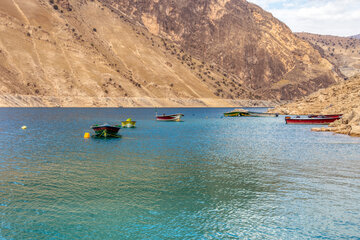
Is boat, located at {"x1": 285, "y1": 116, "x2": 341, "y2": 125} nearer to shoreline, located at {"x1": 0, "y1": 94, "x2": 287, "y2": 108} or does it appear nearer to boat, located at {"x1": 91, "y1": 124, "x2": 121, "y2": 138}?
boat, located at {"x1": 91, "y1": 124, "x2": 121, "y2": 138}

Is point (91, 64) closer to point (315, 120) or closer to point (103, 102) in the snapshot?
point (103, 102)

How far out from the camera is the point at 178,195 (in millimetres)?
18203

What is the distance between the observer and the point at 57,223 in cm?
1436

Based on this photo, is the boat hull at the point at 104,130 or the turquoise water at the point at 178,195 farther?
the boat hull at the point at 104,130

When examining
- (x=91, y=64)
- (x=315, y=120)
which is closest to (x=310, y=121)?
(x=315, y=120)

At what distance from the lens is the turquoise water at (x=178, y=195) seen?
1391 cm

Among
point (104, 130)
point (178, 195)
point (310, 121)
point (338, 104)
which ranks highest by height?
point (338, 104)

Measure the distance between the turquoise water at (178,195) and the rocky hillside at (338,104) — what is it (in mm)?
19780

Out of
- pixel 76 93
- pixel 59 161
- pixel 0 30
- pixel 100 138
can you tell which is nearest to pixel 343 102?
pixel 100 138

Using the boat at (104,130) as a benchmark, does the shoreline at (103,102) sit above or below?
above

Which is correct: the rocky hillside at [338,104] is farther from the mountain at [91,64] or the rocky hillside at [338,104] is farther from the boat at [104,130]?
the mountain at [91,64]

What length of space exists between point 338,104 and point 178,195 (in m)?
69.5

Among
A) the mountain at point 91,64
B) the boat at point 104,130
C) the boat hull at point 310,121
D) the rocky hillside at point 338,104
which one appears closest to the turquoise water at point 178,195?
the boat at point 104,130

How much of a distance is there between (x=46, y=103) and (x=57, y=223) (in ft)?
361
